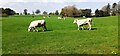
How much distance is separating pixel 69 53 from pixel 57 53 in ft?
2.34

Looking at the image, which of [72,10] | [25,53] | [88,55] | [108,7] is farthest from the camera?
[108,7]

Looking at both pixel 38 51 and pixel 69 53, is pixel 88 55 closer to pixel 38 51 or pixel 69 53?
pixel 69 53

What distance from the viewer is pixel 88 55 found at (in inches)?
582

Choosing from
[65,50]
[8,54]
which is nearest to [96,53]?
[65,50]

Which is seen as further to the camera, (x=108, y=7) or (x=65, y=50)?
(x=108, y=7)

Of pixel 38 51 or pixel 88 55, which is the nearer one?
pixel 88 55

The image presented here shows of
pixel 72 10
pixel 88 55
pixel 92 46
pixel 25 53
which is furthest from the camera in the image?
pixel 72 10

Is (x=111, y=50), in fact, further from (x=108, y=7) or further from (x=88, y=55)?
(x=108, y=7)

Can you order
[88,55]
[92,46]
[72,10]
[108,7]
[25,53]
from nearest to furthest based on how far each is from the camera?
[88,55], [25,53], [92,46], [72,10], [108,7]

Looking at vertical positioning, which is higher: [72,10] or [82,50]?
[72,10]

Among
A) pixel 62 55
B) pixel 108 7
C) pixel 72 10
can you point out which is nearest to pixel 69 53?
pixel 62 55

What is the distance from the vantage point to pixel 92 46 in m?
18.0

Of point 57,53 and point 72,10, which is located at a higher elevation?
point 72,10

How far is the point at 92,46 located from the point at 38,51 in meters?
3.78
